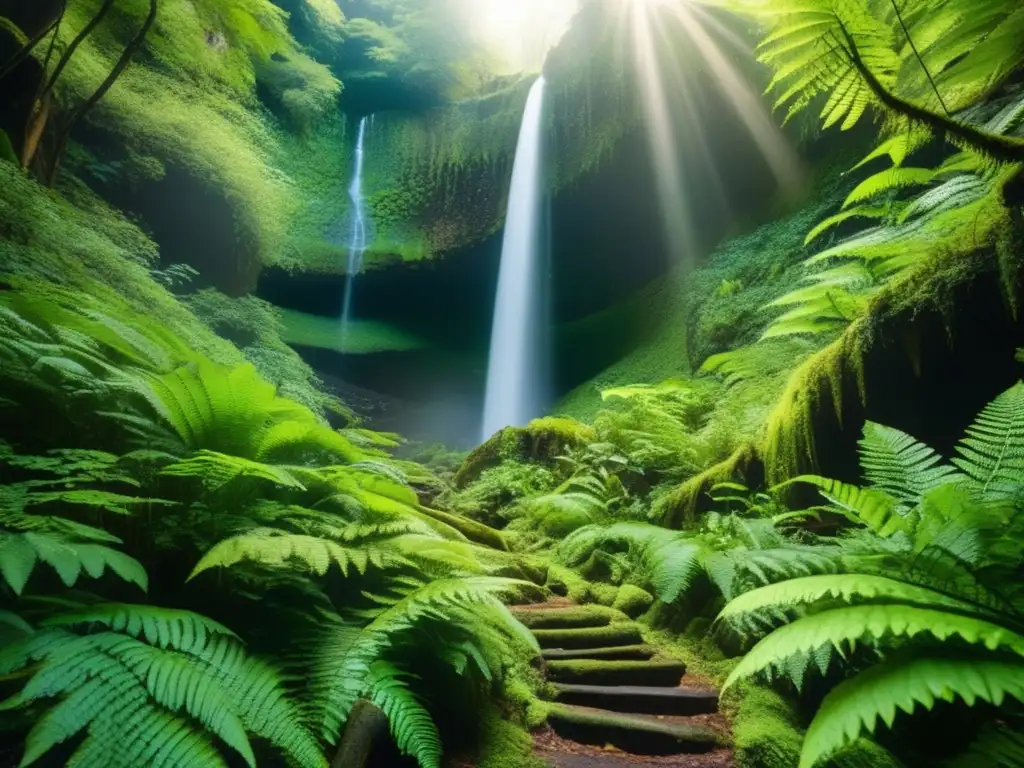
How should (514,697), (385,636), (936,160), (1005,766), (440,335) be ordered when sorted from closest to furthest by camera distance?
(1005,766), (385,636), (514,697), (936,160), (440,335)

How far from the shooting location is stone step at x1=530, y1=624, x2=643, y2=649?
3.40m

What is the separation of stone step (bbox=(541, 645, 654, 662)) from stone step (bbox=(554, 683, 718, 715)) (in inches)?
12.6

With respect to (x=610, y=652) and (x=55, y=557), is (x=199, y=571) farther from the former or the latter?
(x=610, y=652)

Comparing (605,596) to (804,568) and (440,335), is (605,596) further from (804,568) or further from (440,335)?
(440,335)

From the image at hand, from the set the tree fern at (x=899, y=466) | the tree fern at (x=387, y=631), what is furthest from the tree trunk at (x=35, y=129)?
the tree fern at (x=899, y=466)

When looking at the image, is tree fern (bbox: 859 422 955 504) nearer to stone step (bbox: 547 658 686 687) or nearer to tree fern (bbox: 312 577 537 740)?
stone step (bbox: 547 658 686 687)

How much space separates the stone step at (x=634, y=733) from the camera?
249 cm

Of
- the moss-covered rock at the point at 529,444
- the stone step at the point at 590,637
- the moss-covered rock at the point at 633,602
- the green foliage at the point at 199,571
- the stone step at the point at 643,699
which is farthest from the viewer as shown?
the moss-covered rock at the point at 529,444

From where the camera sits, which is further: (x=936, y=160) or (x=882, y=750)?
(x=936, y=160)

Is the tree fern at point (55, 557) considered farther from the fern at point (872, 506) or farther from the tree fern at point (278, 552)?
the fern at point (872, 506)

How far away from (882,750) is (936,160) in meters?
7.33

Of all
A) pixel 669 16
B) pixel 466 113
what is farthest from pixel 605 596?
pixel 466 113

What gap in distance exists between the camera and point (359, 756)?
1.58 metres

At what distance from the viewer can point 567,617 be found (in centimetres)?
364
